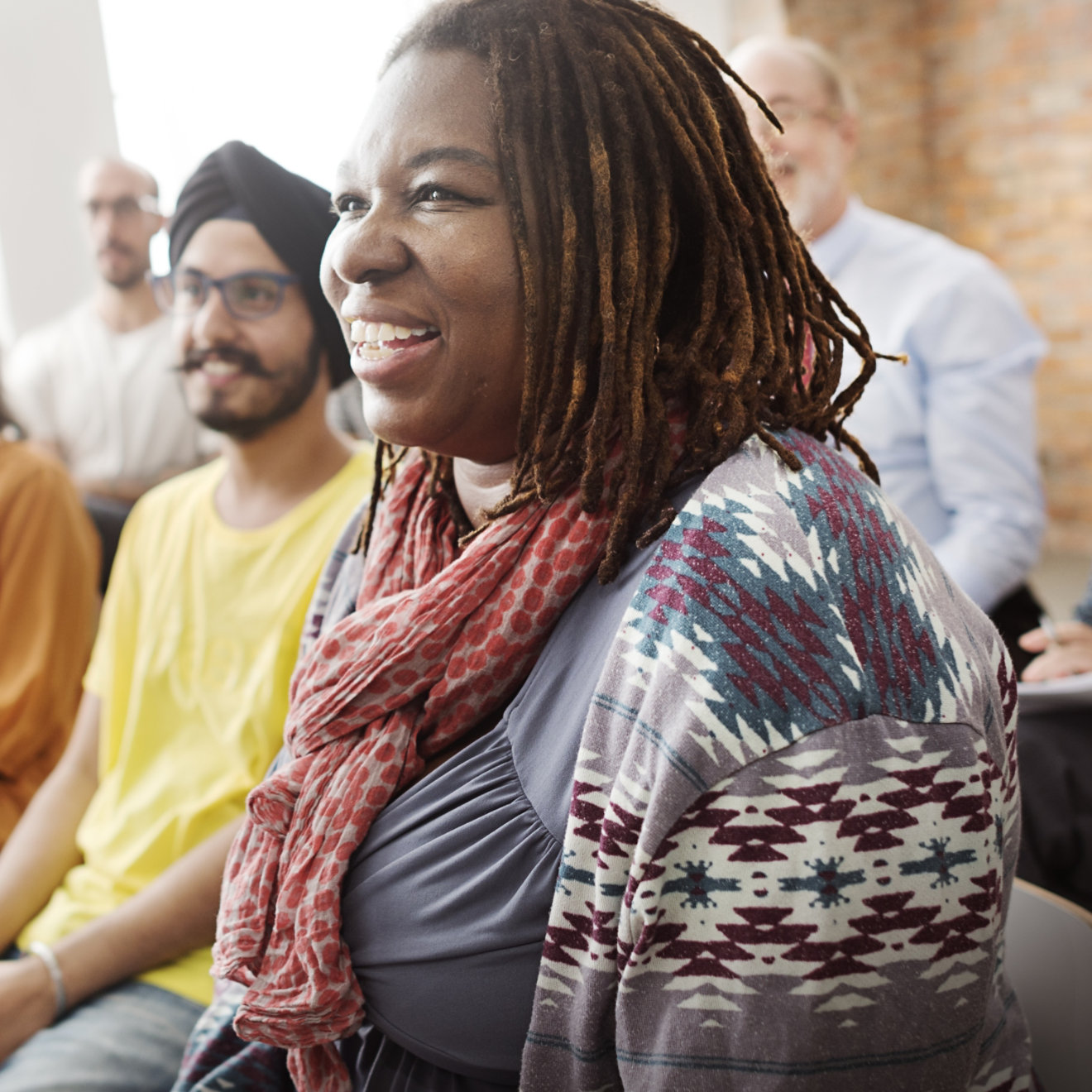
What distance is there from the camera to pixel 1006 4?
19.0 ft

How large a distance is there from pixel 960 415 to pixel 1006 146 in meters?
A: 4.54

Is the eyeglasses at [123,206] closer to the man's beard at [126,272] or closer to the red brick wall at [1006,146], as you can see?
the man's beard at [126,272]

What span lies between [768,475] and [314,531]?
94cm

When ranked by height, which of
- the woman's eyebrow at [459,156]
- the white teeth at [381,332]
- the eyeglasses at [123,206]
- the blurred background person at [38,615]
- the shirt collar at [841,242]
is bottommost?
the blurred background person at [38,615]

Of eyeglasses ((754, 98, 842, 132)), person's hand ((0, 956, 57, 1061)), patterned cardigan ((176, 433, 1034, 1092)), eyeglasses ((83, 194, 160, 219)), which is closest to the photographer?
patterned cardigan ((176, 433, 1034, 1092))

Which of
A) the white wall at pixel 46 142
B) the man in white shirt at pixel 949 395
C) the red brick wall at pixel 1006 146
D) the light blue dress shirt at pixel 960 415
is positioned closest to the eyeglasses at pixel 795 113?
the man in white shirt at pixel 949 395

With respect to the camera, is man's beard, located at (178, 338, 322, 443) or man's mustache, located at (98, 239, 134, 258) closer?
man's beard, located at (178, 338, 322, 443)

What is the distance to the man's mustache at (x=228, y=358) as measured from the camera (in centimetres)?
164

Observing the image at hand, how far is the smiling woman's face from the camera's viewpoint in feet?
2.90

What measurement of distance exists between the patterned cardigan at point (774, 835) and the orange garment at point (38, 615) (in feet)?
4.60

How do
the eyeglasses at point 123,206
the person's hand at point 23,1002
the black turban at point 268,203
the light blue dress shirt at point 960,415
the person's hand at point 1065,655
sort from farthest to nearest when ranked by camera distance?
the eyeglasses at point 123,206 < the light blue dress shirt at point 960,415 < the person's hand at point 1065,655 < the black turban at point 268,203 < the person's hand at point 23,1002

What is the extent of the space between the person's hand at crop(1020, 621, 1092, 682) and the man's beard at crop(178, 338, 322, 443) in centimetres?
132

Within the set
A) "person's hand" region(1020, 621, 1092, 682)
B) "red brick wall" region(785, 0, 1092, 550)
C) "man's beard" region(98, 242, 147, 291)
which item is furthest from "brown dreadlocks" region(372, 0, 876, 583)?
"red brick wall" region(785, 0, 1092, 550)

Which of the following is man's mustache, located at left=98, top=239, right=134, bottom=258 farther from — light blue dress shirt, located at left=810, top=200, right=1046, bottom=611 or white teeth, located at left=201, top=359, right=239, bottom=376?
light blue dress shirt, located at left=810, top=200, right=1046, bottom=611
